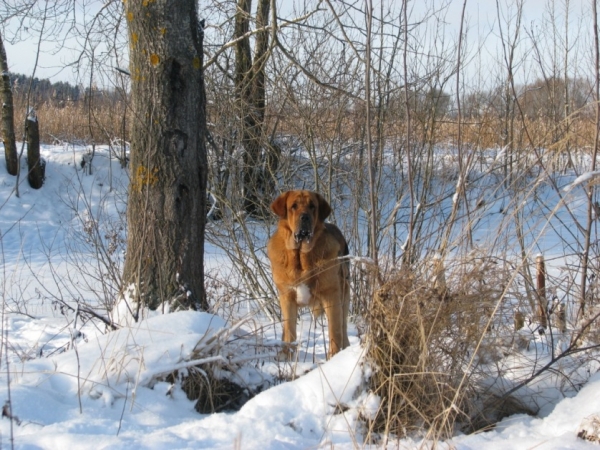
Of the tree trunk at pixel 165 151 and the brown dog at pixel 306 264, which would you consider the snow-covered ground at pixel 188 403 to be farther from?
the brown dog at pixel 306 264

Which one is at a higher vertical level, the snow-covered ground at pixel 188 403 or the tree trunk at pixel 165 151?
the tree trunk at pixel 165 151

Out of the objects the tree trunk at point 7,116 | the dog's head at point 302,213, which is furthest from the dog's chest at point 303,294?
the tree trunk at point 7,116

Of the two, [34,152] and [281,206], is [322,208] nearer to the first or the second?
[281,206]

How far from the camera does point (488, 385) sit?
3.30m

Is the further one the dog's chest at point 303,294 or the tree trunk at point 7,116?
the tree trunk at point 7,116

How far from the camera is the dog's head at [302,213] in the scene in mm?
4844

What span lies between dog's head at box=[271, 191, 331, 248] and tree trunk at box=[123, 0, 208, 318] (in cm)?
85

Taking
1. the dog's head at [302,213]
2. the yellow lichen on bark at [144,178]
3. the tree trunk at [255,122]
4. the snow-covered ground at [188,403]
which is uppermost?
the tree trunk at [255,122]

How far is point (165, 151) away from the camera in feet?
14.1

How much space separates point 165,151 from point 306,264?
1.47 meters

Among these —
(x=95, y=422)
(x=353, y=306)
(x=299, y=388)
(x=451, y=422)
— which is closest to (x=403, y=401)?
(x=451, y=422)

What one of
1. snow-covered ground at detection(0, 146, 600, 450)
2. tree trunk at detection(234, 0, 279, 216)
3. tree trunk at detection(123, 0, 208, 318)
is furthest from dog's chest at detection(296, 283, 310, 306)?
tree trunk at detection(234, 0, 279, 216)

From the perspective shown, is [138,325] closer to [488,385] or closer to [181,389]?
[181,389]

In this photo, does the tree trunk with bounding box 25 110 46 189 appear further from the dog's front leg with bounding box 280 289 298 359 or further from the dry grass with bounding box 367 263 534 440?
the dry grass with bounding box 367 263 534 440
